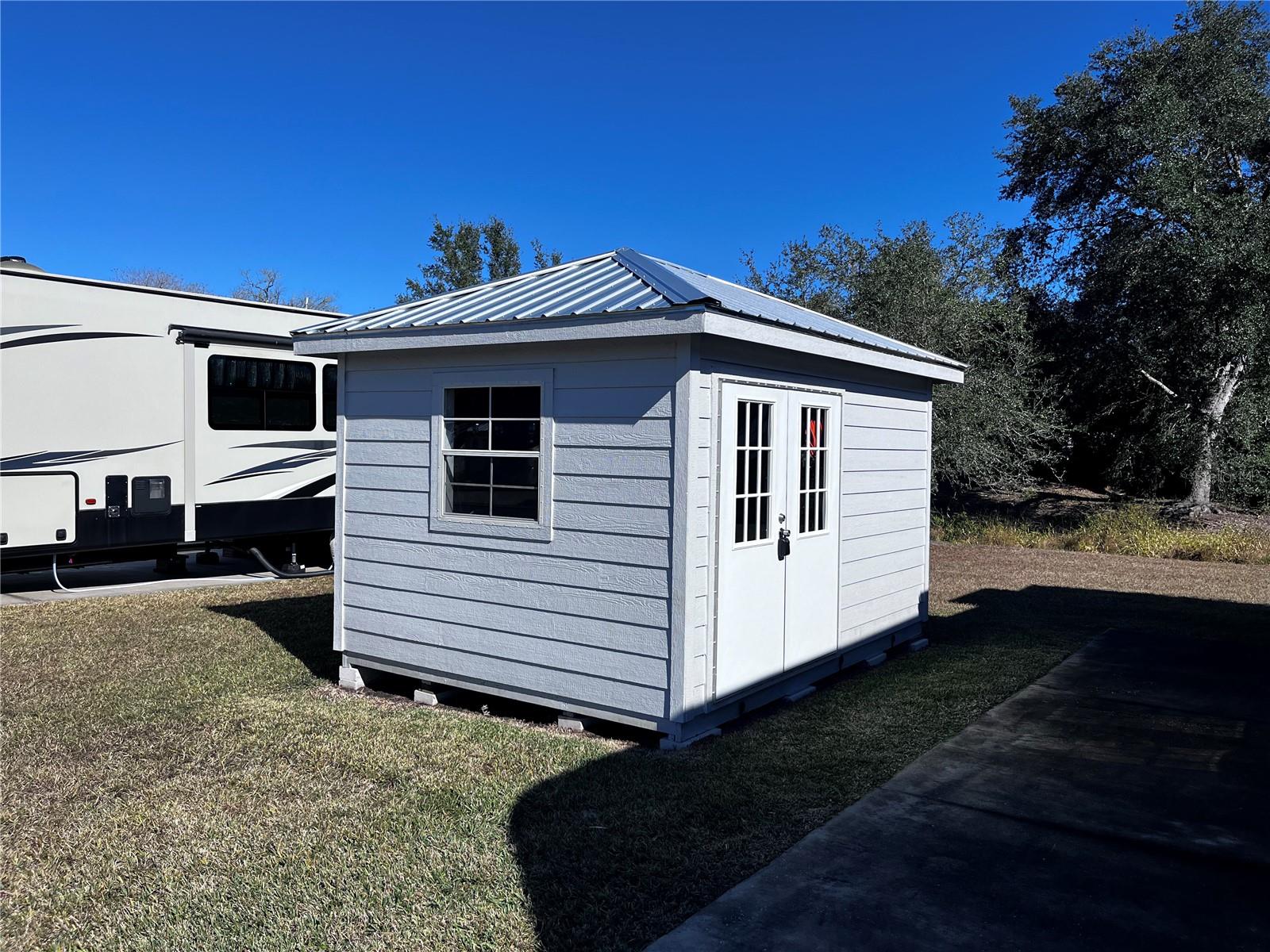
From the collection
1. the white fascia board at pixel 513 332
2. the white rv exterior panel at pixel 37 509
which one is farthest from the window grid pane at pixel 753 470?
the white rv exterior panel at pixel 37 509

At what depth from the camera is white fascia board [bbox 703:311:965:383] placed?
474 centimetres

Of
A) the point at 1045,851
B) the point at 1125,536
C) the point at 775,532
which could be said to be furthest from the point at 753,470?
the point at 1125,536

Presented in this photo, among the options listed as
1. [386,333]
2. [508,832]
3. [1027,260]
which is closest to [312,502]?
[386,333]

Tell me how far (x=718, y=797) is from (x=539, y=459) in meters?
2.13

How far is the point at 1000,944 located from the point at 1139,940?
46 centimetres

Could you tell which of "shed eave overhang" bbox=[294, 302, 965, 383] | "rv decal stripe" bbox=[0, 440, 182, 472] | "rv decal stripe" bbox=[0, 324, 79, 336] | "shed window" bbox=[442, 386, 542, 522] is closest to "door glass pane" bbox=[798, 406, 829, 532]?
"shed eave overhang" bbox=[294, 302, 965, 383]

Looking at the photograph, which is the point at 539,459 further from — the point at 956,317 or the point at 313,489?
the point at 956,317

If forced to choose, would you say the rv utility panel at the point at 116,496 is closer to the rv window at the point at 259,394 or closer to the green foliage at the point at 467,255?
the rv window at the point at 259,394

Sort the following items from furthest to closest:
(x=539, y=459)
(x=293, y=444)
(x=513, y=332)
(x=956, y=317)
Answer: (x=956, y=317)
(x=293, y=444)
(x=539, y=459)
(x=513, y=332)

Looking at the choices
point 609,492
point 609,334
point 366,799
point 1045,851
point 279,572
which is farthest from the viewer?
point 279,572

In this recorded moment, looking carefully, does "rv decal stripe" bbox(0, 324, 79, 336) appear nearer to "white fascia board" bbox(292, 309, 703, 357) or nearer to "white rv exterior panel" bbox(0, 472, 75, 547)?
"white rv exterior panel" bbox(0, 472, 75, 547)

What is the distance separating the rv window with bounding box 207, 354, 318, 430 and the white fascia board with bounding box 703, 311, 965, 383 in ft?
23.1

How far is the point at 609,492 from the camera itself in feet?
16.9

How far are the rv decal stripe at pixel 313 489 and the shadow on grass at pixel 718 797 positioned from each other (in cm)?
699
